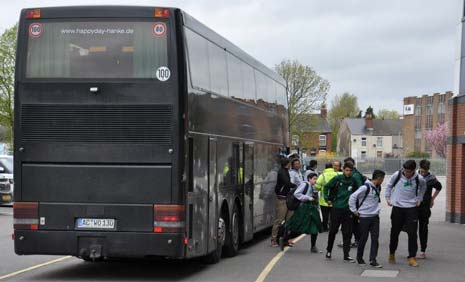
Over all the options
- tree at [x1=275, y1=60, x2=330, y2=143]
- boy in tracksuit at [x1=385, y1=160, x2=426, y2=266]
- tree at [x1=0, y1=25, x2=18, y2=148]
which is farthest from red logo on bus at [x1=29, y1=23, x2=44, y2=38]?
tree at [x1=275, y1=60, x2=330, y2=143]

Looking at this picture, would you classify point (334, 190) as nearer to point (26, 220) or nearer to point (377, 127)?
point (26, 220)

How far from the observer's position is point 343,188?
529 inches

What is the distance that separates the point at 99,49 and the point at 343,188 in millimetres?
5097

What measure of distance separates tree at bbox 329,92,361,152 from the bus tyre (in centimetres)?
12689

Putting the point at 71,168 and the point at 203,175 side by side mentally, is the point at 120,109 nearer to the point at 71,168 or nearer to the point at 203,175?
the point at 71,168

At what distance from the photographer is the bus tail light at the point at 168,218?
1043 centimetres

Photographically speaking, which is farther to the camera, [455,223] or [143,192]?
[455,223]

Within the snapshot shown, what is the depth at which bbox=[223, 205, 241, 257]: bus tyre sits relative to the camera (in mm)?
13734

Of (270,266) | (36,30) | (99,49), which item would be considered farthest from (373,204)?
(36,30)

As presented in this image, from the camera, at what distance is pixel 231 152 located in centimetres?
1362

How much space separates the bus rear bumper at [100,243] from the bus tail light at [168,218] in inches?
3.2

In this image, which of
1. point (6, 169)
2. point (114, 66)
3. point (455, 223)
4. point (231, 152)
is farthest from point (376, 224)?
point (6, 169)

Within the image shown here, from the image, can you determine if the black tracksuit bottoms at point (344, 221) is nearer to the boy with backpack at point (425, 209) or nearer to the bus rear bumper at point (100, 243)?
the boy with backpack at point (425, 209)

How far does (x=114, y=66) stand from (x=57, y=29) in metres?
0.95
